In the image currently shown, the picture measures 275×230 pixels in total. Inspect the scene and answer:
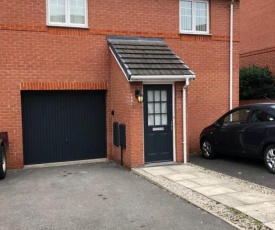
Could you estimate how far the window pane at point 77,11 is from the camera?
33.1ft

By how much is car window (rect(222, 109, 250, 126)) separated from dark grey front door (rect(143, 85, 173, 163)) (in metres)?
1.63

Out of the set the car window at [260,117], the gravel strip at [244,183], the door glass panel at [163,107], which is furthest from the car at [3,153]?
the car window at [260,117]

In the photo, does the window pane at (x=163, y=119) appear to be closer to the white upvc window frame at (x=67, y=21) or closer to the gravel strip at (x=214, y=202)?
the gravel strip at (x=214, y=202)

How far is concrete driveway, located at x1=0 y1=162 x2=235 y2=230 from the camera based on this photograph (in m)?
5.26

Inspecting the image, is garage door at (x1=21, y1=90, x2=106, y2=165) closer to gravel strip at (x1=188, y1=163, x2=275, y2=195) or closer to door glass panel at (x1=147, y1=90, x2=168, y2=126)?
door glass panel at (x1=147, y1=90, x2=168, y2=126)

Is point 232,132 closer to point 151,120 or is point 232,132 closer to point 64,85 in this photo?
point 151,120

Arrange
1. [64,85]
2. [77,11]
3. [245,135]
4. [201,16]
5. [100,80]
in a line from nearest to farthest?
[245,135]
[64,85]
[77,11]
[100,80]
[201,16]

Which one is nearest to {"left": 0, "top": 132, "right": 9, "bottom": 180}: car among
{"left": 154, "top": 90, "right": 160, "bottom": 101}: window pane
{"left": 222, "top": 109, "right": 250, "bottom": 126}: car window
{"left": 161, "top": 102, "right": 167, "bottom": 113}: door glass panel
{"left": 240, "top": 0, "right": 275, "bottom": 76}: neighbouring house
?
{"left": 154, "top": 90, "right": 160, "bottom": 101}: window pane

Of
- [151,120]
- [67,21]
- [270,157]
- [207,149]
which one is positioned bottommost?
[207,149]

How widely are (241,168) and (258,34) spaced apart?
12770 millimetres

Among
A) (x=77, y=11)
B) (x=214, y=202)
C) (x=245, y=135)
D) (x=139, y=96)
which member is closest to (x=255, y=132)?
(x=245, y=135)

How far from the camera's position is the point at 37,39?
967 centimetres

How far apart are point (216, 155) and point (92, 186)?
14.3 feet

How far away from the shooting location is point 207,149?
10531mm
